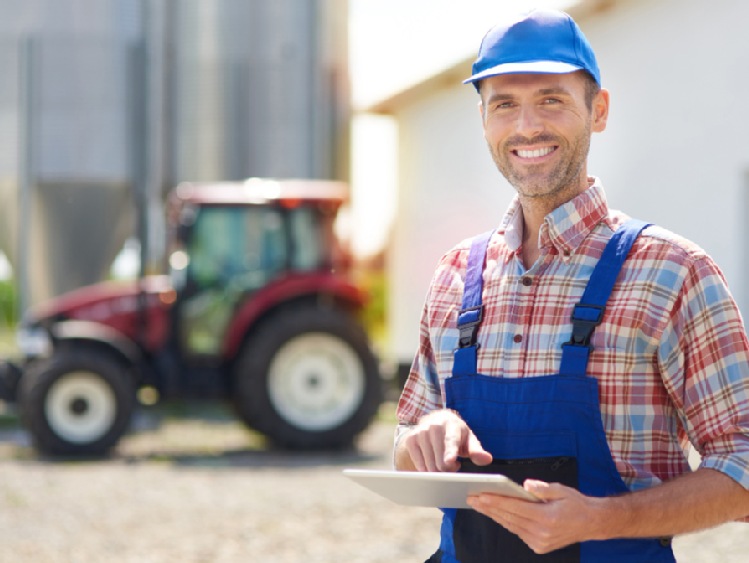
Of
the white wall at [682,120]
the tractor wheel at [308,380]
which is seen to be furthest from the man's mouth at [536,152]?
the tractor wheel at [308,380]

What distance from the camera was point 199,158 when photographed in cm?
1267

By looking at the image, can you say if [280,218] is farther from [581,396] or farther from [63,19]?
[581,396]

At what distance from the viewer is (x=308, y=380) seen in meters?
8.66

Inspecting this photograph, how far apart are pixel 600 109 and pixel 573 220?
195 millimetres

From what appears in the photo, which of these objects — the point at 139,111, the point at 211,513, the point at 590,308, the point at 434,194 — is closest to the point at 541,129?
the point at 590,308

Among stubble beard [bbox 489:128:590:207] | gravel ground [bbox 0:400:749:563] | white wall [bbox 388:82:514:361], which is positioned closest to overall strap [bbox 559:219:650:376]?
stubble beard [bbox 489:128:590:207]

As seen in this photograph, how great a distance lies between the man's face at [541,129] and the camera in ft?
5.45

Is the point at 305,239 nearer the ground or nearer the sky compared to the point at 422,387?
nearer the sky

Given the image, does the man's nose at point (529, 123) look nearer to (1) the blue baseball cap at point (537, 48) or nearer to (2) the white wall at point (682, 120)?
(1) the blue baseball cap at point (537, 48)

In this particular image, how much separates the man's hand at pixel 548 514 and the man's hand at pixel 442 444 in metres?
0.11

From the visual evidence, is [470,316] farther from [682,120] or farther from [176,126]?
[176,126]

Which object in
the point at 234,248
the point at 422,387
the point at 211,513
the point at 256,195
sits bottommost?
the point at 211,513

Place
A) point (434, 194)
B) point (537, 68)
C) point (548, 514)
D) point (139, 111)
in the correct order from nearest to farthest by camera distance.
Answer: point (548, 514) → point (537, 68) → point (434, 194) → point (139, 111)

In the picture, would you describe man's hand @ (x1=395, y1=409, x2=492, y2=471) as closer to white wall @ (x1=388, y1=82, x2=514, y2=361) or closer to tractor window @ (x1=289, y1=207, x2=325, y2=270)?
tractor window @ (x1=289, y1=207, x2=325, y2=270)
